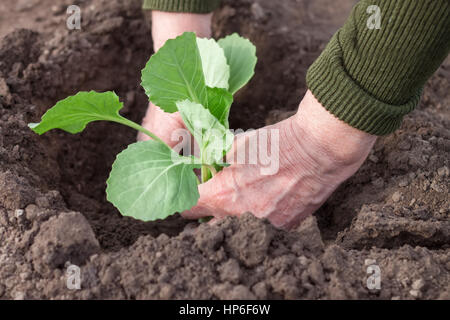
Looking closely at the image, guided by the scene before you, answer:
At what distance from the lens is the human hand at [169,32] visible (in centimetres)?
192

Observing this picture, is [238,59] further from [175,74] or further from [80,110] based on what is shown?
[80,110]

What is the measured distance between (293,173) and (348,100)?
298mm

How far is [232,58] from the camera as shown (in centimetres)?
180

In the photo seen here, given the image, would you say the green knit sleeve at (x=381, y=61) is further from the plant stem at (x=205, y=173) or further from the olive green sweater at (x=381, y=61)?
the plant stem at (x=205, y=173)

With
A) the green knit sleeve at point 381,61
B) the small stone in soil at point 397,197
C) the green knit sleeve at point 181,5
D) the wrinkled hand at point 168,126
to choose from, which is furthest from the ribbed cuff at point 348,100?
the green knit sleeve at point 181,5

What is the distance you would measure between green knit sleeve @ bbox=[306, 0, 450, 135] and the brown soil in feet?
1.04

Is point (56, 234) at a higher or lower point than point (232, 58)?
lower

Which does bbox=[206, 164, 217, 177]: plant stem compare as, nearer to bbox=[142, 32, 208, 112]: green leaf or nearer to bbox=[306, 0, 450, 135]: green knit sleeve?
bbox=[142, 32, 208, 112]: green leaf

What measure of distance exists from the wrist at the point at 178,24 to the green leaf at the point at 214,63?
13.7 inches

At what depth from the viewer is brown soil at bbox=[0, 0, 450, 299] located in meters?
1.24
